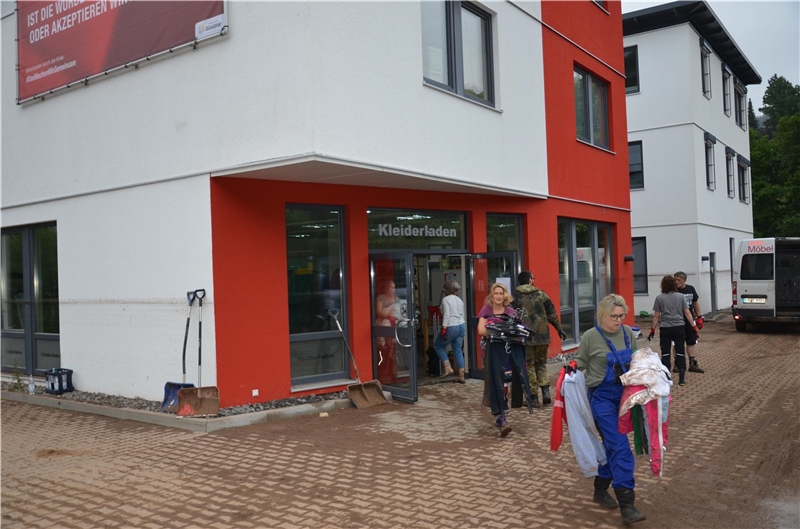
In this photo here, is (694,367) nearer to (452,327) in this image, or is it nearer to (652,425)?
(452,327)

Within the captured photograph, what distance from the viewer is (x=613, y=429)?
5395mm

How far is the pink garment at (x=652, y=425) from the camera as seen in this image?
208 inches

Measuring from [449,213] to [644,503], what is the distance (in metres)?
7.27

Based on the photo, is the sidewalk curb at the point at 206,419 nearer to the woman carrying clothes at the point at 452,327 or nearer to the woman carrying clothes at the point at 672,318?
the woman carrying clothes at the point at 452,327

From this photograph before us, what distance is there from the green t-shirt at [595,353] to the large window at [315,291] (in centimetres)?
525

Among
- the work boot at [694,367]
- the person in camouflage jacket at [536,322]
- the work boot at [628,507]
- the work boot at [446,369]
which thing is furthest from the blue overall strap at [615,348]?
the work boot at [694,367]

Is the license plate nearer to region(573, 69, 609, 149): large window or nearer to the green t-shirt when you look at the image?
region(573, 69, 609, 149): large window

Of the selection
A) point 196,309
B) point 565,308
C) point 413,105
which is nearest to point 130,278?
point 196,309

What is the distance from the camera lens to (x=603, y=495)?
5609 millimetres

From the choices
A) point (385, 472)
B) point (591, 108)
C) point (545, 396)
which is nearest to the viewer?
point (385, 472)

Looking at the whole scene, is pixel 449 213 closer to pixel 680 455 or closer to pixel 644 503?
pixel 680 455

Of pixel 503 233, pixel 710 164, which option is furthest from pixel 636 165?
pixel 503 233

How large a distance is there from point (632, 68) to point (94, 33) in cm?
2042

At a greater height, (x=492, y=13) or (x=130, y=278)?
(x=492, y=13)
